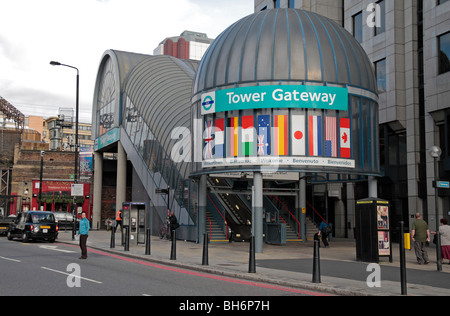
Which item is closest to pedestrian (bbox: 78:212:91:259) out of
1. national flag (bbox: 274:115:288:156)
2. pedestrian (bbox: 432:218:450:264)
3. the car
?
national flag (bbox: 274:115:288:156)

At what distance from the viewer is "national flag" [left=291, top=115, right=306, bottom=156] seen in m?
23.5

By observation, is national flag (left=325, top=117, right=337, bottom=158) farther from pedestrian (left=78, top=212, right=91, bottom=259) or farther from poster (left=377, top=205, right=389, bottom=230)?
pedestrian (left=78, top=212, right=91, bottom=259)

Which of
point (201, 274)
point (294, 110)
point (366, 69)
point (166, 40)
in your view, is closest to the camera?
point (201, 274)

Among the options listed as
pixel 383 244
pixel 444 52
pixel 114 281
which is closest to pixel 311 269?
pixel 383 244

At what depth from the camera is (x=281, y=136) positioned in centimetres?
2350

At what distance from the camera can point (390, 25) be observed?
3272 cm

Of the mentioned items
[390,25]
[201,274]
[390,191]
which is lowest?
[201,274]

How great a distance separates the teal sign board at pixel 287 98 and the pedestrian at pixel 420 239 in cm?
693

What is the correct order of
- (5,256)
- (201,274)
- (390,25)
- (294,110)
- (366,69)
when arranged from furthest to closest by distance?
1. (390,25)
2. (366,69)
3. (294,110)
4. (5,256)
5. (201,274)

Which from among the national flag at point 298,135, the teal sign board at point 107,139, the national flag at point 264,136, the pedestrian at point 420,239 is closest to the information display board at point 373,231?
the pedestrian at point 420,239

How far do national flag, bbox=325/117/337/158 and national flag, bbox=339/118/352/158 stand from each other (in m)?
0.37
